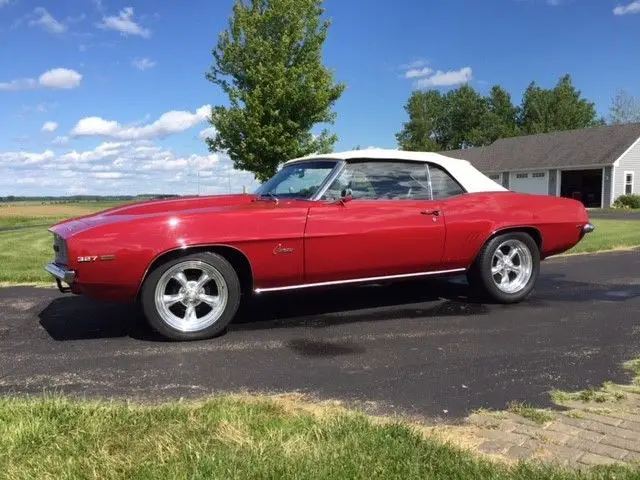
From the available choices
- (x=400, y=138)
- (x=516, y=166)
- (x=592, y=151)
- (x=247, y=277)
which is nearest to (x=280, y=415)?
(x=247, y=277)

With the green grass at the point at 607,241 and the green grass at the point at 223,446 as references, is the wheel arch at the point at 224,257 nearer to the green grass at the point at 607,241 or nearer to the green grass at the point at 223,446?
the green grass at the point at 223,446

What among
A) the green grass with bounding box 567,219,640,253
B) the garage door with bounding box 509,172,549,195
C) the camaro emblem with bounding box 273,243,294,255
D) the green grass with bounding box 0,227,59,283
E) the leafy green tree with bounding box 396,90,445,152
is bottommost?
the green grass with bounding box 0,227,59,283

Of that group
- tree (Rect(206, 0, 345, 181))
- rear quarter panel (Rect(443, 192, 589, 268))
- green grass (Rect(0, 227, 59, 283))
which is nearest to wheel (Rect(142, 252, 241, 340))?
rear quarter panel (Rect(443, 192, 589, 268))

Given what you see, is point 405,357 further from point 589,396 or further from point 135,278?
point 135,278

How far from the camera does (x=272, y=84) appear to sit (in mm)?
18359

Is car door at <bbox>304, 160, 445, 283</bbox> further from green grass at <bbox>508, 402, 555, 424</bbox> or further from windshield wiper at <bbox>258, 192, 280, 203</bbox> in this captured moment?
green grass at <bbox>508, 402, 555, 424</bbox>

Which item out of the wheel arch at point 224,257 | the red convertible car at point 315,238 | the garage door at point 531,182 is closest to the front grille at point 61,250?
the red convertible car at point 315,238

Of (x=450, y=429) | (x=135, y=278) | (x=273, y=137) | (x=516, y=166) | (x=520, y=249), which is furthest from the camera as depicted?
(x=516, y=166)

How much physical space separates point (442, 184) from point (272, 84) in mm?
13011

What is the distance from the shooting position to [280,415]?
3268mm

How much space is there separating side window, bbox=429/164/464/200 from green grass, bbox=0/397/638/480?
3337 millimetres

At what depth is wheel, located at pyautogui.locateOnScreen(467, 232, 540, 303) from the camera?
6.33 meters

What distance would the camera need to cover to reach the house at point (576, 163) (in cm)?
3659

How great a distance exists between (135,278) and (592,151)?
3887 centimetres
